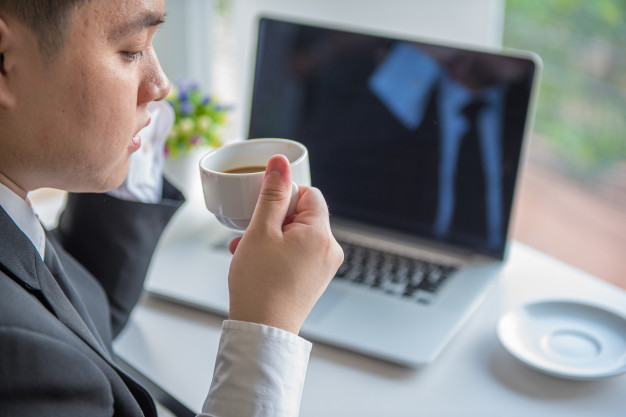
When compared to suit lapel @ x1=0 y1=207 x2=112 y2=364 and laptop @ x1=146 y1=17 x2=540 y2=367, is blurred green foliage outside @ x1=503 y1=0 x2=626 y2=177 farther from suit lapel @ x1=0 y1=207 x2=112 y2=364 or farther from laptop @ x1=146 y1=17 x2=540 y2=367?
suit lapel @ x1=0 y1=207 x2=112 y2=364

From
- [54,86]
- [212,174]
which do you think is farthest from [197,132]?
[54,86]

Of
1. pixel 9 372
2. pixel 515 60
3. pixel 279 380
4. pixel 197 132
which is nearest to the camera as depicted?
pixel 9 372

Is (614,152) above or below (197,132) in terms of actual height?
below

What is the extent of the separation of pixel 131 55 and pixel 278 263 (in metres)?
0.24

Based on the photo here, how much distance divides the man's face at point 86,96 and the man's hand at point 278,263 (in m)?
0.15

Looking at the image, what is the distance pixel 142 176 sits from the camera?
990 millimetres

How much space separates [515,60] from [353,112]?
0.26 metres

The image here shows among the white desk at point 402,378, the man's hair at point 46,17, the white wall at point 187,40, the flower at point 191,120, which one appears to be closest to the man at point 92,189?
the man's hair at point 46,17

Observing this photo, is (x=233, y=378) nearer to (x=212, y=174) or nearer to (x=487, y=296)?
(x=212, y=174)

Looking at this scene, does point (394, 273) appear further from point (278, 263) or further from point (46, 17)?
point (46, 17)

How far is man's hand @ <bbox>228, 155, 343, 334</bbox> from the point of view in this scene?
25.2 inches

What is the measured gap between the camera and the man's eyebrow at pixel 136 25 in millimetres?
604

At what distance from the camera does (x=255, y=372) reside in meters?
0.63

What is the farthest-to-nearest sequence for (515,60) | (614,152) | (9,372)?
(614,152)
(515,60)
(9,372)
